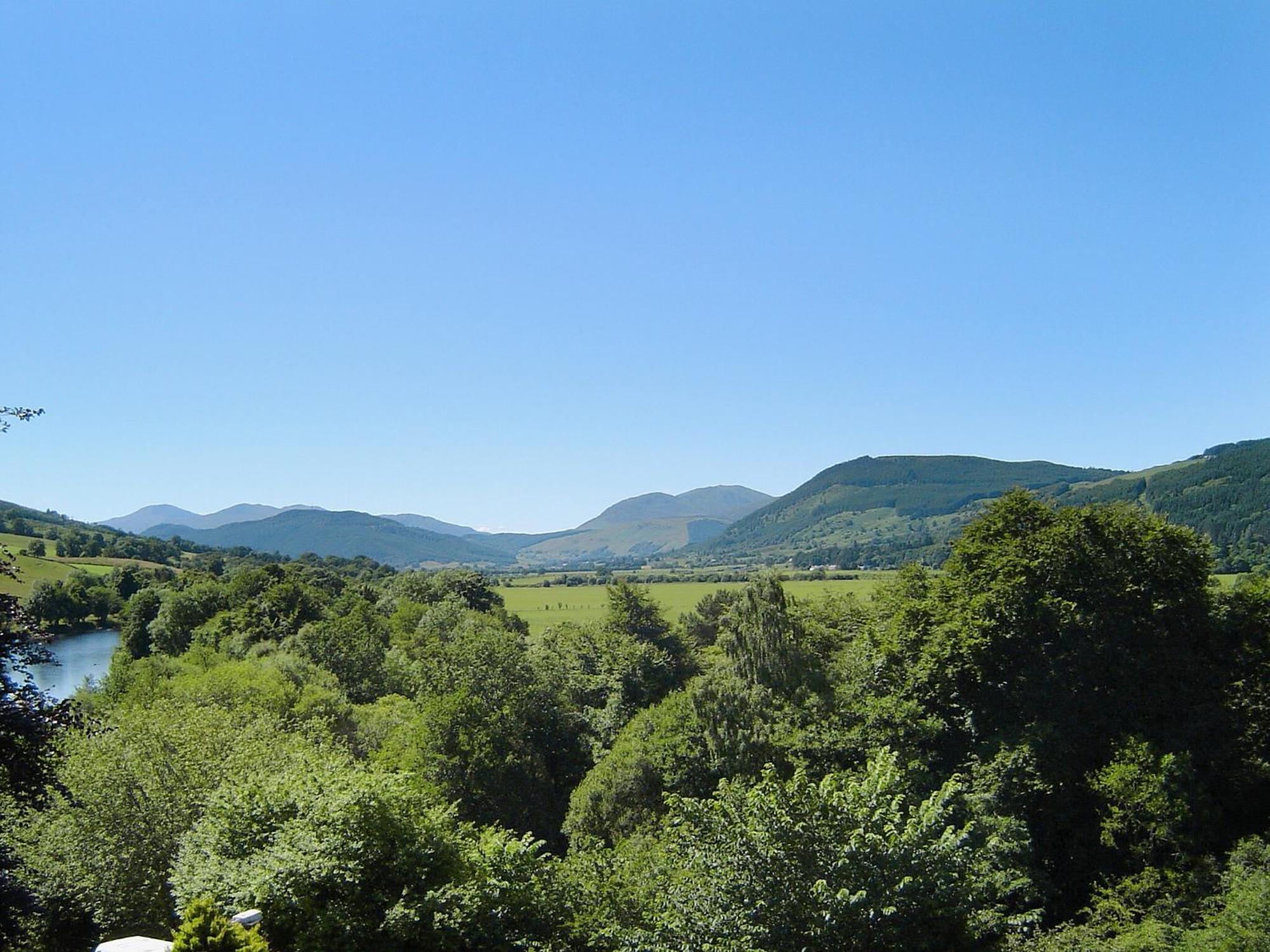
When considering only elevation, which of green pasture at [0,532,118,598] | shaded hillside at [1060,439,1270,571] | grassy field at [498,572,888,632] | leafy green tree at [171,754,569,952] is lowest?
grassy field at [498,572,888,632]

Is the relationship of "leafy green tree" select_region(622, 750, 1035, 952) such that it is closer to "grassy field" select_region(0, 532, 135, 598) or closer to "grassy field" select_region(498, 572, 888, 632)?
"grassy field" select_region(498, 572, 888, 632)

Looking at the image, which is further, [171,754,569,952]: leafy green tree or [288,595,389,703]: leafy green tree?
[288,595,389,703]: leafy green tree

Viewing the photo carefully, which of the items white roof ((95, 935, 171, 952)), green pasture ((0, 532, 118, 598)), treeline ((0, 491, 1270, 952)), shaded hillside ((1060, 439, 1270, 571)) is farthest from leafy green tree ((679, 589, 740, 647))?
shaded hillside ((1060, 439, 1270, 571))

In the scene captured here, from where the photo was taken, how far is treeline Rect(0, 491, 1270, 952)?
13305 mm

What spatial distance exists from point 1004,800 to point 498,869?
14.7 meters

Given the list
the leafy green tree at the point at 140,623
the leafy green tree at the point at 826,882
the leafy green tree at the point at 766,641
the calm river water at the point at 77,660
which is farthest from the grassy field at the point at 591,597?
the calm river water at the point at 77,660

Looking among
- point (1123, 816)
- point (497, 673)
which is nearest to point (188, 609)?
point (497, 673)

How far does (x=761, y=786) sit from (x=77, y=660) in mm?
78131

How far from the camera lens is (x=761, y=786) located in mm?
16562

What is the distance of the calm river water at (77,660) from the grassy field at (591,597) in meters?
38.4

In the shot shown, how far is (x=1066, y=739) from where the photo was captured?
21703 millimetres

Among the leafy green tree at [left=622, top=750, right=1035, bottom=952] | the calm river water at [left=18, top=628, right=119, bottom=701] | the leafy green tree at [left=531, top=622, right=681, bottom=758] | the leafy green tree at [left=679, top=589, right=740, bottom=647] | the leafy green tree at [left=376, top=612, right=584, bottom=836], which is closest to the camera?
the leafy green tree at [left=622, top=750, right=1035, bottom=952]

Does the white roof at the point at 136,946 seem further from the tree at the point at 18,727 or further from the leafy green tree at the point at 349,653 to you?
the leafy green tree at the point at 349,653

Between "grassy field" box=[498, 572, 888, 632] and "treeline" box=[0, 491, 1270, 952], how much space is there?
2070 cm
